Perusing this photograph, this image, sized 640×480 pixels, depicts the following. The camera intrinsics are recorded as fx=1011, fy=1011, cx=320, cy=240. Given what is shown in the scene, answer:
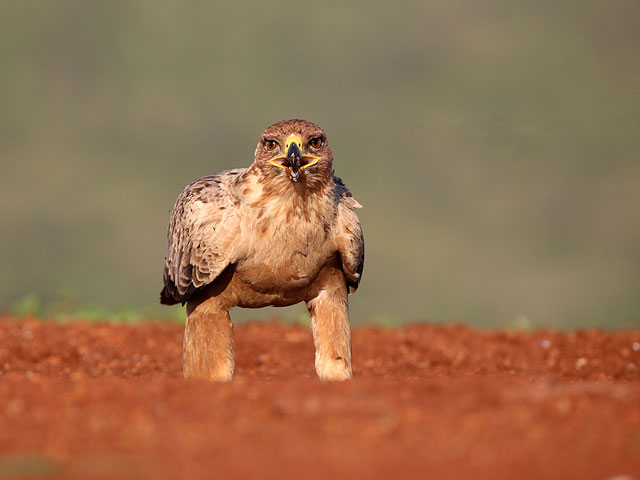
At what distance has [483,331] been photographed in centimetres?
1205

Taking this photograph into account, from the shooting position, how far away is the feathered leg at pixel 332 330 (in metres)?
7.59

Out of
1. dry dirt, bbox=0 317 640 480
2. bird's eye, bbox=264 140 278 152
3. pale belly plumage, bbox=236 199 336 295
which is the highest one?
bird's eye, bbox=264 140 278 152

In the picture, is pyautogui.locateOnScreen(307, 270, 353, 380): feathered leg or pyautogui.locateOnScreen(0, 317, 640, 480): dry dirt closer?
pyautogui.locateOnScreen(0, 317, 640, 480): dry dirt

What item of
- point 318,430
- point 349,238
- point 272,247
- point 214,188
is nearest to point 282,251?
point 272,247

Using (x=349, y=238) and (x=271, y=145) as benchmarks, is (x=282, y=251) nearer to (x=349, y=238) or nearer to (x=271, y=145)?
(x=349, y=238)

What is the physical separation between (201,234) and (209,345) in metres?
0.86

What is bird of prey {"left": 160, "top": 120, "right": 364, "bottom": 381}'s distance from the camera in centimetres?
718

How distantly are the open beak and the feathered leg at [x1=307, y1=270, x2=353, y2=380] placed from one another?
1.01 meters

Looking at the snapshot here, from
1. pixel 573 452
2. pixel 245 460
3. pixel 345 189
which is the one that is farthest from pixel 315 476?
pixel 345 189

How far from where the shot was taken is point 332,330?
762 centimetres

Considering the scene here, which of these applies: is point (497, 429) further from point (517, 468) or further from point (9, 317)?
point (9, 317)

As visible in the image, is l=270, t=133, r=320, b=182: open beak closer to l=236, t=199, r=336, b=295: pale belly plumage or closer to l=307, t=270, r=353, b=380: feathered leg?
l=236, t=199, r=336, b=295: pale belly plumage

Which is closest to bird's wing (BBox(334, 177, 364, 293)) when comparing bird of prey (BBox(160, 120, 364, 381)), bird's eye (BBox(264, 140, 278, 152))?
bird of prey (BBox(160, 120, 364, 381))

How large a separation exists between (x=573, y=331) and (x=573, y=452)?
24.9 feet
